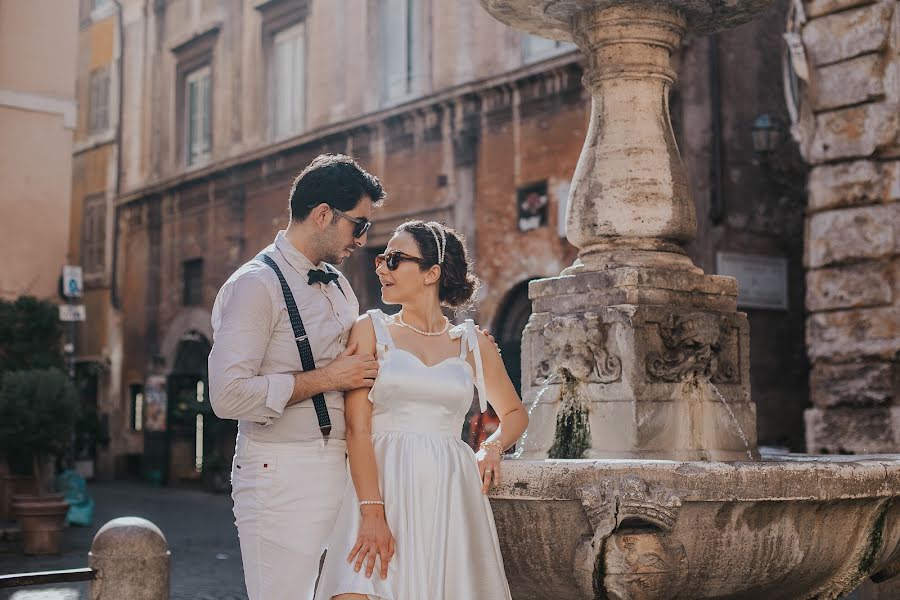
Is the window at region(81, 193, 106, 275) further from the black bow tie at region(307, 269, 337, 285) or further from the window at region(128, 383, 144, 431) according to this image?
the black bow tie at region(307, 269, 337, 285)

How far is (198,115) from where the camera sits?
22859 millimetres

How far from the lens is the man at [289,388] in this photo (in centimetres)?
338

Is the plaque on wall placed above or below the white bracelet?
above

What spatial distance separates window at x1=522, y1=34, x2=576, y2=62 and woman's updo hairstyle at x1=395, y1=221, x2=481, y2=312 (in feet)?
36.1

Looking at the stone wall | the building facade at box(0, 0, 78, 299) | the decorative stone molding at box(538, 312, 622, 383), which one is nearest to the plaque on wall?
the stone wall

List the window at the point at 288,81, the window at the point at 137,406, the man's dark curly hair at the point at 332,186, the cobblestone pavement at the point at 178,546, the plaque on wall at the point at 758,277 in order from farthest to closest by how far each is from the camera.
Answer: the window at the point at 137,406 < the window at the point at 288,81 < the plaque on wall at the point at 758,277 < the cobblestone pavement at the point at 178,546 < the man's dark curly hair at the point at 332,186

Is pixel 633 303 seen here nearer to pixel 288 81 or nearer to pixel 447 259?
pixel 447 259

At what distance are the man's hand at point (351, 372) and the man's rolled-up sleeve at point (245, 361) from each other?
0.40 feet

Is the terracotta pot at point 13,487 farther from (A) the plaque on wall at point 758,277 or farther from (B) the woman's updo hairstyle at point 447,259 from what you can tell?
(B) the woman's updo hairstyle at point 447,259

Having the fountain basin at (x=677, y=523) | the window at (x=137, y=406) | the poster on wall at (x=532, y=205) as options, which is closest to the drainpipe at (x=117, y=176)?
the window at (x=137, y=406)

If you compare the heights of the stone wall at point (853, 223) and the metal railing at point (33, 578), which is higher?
the stone wall at point (853, 223)

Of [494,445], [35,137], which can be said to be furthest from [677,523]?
[35,137]

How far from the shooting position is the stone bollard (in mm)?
5457

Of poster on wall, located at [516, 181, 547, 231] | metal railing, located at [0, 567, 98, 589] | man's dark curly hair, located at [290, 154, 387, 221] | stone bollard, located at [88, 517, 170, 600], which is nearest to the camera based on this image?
man's dark curly hair, located at [290, 154, 387, 221]
